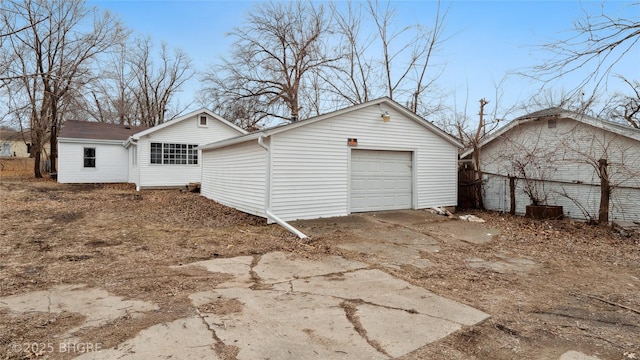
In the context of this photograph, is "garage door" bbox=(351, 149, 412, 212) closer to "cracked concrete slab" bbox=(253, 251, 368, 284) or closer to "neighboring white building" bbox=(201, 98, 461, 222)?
"neighboring white building" bbox=(201, 98, 461, 222)

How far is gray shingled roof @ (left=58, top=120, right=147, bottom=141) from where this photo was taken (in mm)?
18880

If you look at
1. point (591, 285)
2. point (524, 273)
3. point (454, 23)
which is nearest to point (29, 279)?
point (524, 273)

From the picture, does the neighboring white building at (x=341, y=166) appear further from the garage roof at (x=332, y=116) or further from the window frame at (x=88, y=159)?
the window frame at (x=88, y=159)

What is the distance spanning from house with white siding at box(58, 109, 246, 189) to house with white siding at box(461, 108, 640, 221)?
13.1 metres

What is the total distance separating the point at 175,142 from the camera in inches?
687

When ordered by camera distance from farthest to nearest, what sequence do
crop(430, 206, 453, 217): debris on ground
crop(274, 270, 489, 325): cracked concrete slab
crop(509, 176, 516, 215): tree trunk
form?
crop(509, 176, 516, 215): tree trunk
crop(430, 206, 453, 217): debris on ground
crop(274, 270, 489, 325): cracked concrete slab

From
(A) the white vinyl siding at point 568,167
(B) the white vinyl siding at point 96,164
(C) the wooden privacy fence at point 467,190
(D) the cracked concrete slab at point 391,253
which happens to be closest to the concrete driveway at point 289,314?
(D) the cracked concrete slab at point 391,253

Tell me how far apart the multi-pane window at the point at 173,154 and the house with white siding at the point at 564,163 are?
13724 millimetres

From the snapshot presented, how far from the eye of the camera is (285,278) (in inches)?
191

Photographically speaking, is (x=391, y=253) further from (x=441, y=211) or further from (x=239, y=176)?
(x=239, y=176)

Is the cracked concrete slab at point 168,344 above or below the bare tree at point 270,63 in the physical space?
A: below

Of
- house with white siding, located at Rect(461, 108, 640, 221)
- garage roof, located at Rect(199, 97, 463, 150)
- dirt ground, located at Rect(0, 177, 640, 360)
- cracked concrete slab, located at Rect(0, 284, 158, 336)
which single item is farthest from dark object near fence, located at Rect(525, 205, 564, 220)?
cracked concrete slab, located at Rect(0, 284, 158, 336)

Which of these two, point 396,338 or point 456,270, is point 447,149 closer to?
point 456,270

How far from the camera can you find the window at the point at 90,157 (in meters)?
19.0
